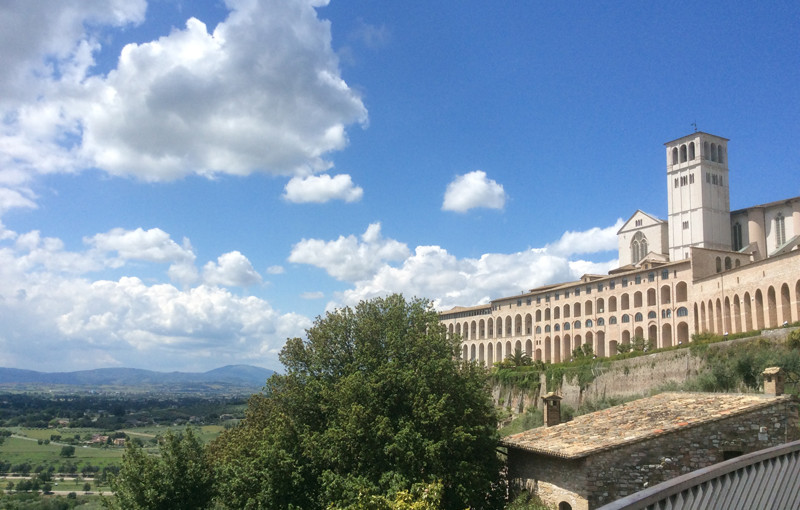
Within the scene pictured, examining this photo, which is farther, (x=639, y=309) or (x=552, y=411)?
(x=639, y=309)

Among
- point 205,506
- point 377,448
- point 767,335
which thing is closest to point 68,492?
point 205,506

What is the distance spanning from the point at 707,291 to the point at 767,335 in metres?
24.4

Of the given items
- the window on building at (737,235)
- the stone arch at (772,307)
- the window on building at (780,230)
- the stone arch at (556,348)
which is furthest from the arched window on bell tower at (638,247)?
the stone arch at (772,307)

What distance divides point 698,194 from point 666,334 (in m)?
25.0

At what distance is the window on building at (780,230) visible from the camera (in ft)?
256

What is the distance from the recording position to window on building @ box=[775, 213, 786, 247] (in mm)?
78125

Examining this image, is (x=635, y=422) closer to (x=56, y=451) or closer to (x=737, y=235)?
(x=737, y=235)

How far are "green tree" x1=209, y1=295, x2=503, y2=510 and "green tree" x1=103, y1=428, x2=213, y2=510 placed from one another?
1347 mm

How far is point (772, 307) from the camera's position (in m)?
54.8

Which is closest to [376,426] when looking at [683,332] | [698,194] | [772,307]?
[772,307]

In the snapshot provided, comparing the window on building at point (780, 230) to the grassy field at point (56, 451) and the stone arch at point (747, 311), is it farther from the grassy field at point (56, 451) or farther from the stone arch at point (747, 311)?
the grassy field at point (56, 451)

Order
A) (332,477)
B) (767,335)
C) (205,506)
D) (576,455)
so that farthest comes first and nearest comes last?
1. (767,335)
2. (205,506)
3. (332,477)
4. (576,455)

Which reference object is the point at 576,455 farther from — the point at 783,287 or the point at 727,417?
the point at 783,287

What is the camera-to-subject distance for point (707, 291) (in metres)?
66.8
